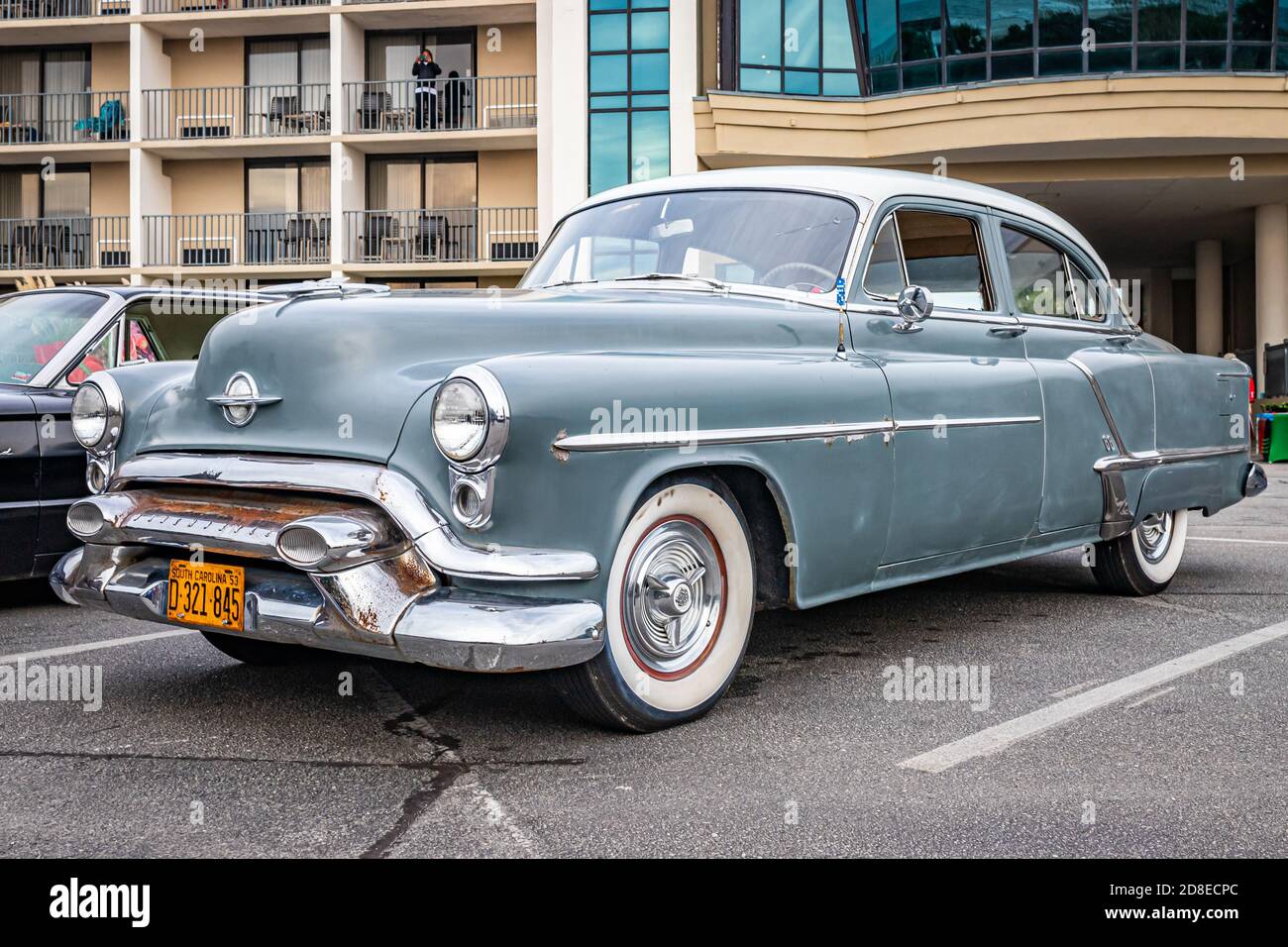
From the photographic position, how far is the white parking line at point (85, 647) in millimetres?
4859

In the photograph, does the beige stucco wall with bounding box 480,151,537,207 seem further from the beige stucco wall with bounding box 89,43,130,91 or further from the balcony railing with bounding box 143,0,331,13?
the beige stucco wall with bounding box 89,43,130,91

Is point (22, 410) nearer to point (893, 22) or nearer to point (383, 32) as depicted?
point (893, 22)

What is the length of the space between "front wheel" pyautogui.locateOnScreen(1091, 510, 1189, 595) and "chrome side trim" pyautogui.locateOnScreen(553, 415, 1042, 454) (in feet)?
5.47

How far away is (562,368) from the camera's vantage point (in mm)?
3469

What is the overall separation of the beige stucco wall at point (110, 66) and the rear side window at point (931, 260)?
2942cm

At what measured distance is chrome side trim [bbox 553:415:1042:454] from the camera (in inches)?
135

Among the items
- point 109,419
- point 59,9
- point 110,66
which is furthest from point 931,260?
point 59,9

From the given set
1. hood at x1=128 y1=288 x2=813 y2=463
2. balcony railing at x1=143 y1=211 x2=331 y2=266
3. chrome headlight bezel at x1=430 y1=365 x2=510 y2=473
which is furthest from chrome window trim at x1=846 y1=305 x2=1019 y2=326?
balcony railing at x1=143 y1=211 x2=331 y2=266

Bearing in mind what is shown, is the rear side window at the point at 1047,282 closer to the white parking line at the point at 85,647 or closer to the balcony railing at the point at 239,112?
the white parking line at the point at 85,647

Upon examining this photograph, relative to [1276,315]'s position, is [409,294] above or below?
below

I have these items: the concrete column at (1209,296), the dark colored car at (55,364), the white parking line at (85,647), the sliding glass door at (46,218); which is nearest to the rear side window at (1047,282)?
the dark colored car at (55,364)

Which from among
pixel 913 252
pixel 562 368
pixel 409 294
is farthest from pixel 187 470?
pixel 913 252

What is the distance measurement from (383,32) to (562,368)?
28.2 m

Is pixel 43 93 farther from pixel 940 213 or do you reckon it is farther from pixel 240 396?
pixel 240 396
